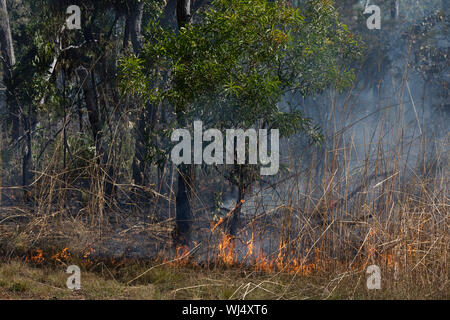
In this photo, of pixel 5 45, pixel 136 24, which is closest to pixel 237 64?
pixel 136 24


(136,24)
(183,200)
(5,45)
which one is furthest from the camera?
(5,45)

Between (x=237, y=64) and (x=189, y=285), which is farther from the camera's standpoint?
(x=237, y=64)

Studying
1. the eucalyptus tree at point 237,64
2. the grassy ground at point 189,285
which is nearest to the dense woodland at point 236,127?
the eucalyptus tree at point 237,64

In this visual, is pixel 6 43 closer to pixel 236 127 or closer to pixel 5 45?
pixel 5 45

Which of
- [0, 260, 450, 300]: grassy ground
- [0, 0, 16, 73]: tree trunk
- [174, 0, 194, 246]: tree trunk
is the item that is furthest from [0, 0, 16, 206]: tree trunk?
[0, 260, 450, 300]: grassy ground

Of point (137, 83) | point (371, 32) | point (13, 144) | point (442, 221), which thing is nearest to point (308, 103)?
point (371, 32)

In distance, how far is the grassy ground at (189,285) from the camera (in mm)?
2969

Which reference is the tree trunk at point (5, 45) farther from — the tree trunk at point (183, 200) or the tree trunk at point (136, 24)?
the tree trunk at point (183, 200)

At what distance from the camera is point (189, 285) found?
10.7 feet

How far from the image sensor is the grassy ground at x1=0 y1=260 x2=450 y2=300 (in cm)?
297

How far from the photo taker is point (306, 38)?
4.93 metres

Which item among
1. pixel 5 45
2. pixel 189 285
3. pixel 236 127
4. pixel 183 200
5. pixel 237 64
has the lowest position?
pixel 189 285

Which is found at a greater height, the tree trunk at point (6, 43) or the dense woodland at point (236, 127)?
the tree trunk at point (6, 43)

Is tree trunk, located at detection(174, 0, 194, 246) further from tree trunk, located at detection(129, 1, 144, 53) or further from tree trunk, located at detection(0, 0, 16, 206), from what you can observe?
tree trunk, located at detection(0, 0, 16, 206)
